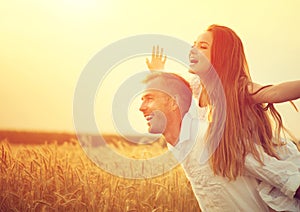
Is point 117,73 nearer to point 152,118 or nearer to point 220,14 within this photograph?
point 152,118

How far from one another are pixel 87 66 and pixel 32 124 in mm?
369

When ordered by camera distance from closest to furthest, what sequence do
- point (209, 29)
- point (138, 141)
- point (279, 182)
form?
point (279, 182), point (209, 29), point (138, 141)

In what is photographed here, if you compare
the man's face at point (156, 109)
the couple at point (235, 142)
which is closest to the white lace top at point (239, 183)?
the couple at point (235, 142)

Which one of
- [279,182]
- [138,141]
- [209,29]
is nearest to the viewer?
[279,182]

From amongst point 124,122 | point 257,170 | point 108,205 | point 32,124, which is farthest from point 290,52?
point 32,124

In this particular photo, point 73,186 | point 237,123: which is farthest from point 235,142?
point 73,186

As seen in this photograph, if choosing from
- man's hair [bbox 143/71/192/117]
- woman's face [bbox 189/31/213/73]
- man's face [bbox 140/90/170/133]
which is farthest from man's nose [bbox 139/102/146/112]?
woman's face [bbox 189/31/213/73]

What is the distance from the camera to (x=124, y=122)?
2453mm

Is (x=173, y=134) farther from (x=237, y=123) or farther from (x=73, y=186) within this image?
(x=73, y=186)

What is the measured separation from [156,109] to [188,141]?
21 centimetres

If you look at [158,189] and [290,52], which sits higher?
[290,52]

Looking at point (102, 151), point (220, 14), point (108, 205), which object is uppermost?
point (220, 14)

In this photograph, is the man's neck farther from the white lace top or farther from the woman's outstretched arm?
the woman's outstretched arm

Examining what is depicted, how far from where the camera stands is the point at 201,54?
7.44 feet
